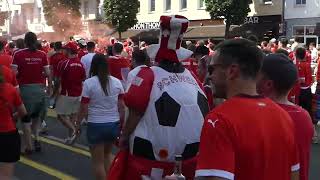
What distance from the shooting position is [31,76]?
8641 mm

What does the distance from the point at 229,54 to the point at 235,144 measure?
15.9 inches

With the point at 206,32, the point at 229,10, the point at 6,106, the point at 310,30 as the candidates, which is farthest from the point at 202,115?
the point at 206,32

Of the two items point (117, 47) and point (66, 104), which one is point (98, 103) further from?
point (117, 47)

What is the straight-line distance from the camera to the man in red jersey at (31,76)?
8484 millimetres

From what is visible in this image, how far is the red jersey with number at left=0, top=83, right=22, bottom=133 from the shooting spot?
209 inches

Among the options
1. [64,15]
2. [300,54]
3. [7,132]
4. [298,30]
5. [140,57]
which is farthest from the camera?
[64,15]

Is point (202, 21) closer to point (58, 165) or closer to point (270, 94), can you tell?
point (58, 165)

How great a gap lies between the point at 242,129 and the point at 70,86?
23.9 ft

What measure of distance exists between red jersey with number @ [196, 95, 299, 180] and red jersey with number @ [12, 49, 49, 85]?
21.4 feet

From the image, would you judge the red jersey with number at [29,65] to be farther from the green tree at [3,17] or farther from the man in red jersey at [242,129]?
the green tree at [3,17]

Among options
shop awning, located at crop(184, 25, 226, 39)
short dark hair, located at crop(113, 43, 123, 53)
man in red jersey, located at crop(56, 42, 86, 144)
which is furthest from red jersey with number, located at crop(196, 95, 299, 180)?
shop awning, located at crop(184, 25, 226, 39)

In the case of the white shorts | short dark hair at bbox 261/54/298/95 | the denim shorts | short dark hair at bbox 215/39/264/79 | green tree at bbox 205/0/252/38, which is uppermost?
green tree at bbox 205/0/252/38

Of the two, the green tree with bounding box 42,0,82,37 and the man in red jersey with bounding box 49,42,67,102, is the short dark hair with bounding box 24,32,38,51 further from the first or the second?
the green tree with bounding box 42,0,82,37

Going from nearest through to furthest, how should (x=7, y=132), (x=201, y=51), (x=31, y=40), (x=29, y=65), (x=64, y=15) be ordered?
(x=7, y=132) < (x=31, y=40) < (x=29, y=65) < (x=201, y=51) < (x=64, y=15)
